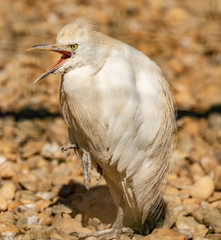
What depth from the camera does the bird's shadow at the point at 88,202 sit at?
2887 mm

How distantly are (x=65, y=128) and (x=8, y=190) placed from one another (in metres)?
1.14

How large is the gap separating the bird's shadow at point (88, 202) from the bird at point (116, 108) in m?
0.37

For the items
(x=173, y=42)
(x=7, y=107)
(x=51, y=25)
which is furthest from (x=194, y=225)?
(x=51, y=25)

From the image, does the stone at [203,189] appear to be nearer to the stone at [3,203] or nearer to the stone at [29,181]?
the stone at [29,181]

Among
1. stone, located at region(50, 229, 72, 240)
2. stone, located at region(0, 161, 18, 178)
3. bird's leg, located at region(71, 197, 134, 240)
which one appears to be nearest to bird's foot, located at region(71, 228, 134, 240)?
bird's leg, located at region(71, 197, 134, 240)

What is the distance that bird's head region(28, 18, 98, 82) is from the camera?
2.15 meters

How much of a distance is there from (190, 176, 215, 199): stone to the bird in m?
0.64

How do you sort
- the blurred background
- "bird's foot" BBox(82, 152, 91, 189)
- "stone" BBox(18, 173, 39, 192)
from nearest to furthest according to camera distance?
"bird's foot" BBox(82, 152, 91, 189) → "stone" BBox(18, 173, 39, 192) → the blurred background

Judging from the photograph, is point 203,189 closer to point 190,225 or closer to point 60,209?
point 190,225

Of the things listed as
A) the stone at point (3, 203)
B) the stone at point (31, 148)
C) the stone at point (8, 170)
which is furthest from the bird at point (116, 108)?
the stone at point (31, 148)

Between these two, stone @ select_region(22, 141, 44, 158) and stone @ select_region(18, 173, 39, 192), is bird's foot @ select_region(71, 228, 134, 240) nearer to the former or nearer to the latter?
stone @ select_region(18, 173, 39, 192)

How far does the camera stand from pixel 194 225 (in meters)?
2.79

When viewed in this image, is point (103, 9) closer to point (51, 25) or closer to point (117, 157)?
point (51, 25)

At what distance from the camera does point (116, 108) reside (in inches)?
86.9
